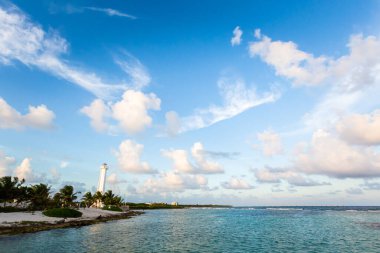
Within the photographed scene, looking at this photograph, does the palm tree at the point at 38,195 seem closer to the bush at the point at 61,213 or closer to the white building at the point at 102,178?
the bush at the point at 61,213

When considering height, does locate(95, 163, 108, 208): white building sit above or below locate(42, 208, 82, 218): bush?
above

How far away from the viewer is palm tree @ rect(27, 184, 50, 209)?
317 ft

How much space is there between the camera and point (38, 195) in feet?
319

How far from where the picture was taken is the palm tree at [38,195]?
96.6m

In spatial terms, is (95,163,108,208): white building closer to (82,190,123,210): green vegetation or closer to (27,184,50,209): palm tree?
(82,190,123,210): green vegetation

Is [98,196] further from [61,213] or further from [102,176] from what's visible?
[61,213]

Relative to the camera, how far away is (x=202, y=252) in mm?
40750

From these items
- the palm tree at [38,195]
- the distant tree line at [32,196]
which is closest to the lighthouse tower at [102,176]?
the distant tree line at [32,196]

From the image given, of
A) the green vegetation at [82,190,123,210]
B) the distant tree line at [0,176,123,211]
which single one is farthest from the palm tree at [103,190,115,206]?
the distant tree line at [0,176,123,211]

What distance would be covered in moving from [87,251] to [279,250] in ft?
81.8

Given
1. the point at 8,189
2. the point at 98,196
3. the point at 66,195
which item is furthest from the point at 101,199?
the point at 8,189

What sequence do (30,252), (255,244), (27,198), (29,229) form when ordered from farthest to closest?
(27,198) → (29,229) → (255,244) → (30,252)

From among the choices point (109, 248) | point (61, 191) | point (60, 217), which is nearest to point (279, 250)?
point (109, 248)

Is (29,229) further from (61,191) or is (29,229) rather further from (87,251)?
(61,191)
